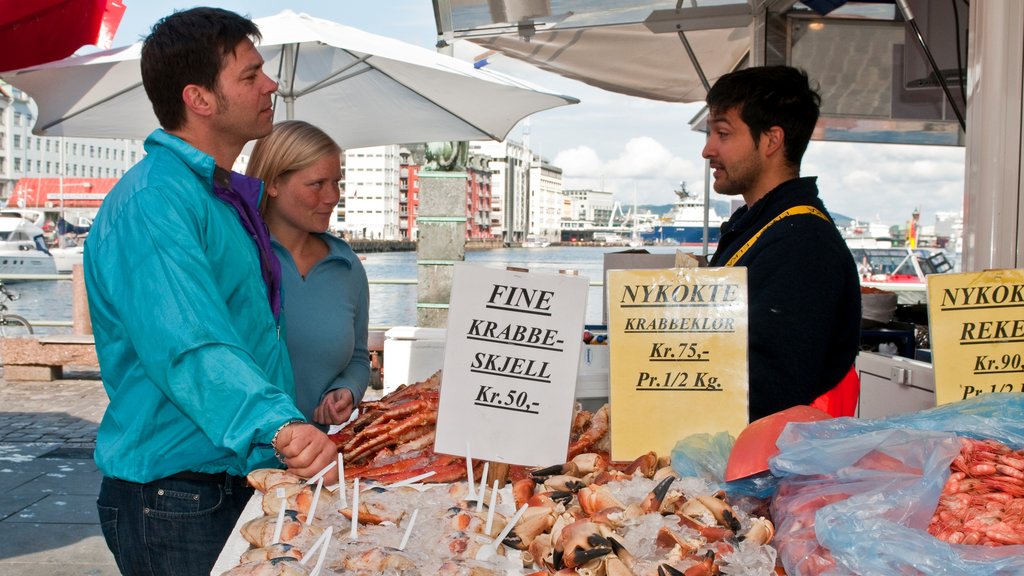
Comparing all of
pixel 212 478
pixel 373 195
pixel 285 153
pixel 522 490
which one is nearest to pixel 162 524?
pixel 212 478

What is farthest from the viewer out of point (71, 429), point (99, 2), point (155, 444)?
point (71, 429)

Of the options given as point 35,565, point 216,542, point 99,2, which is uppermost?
Answer: point 99,2

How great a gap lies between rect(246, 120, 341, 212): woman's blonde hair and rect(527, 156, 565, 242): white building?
311ft

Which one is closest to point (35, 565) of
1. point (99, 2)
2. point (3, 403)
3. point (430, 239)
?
point (99, 2)

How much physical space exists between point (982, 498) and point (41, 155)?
142 metres

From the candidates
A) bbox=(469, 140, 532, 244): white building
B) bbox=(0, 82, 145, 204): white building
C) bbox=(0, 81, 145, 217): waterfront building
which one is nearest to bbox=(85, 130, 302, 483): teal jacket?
bbox=(469, 140, 532, 244): white building

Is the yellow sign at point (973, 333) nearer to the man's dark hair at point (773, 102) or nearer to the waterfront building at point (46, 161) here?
the man's dark hair at point (773, 102)

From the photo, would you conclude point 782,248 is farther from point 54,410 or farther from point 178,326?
point 54,410

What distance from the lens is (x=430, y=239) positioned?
10484 millimetres

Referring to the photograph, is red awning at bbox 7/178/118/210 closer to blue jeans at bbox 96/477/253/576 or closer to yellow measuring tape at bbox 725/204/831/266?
blue jeans at bbox 96/477/253/576

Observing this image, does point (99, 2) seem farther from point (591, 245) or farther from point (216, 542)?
point (591, 245)

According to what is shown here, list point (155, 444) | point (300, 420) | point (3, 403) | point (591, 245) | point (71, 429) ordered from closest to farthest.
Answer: point (300, 420) → point (155, 444) → point (71, 429) → point (3, 403) → point (591, 245)

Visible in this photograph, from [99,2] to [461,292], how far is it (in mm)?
3057

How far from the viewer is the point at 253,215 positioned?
205 cm
